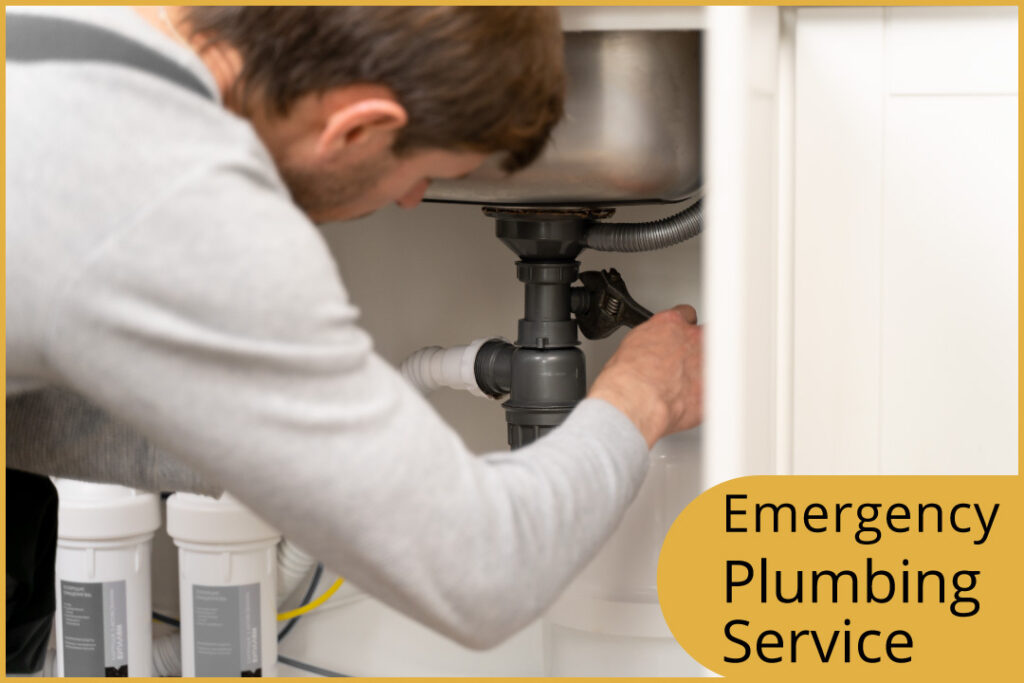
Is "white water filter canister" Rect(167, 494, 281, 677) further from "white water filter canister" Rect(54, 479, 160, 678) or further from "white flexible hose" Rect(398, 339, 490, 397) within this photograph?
"white flexible hose" Rect(398, 339, 490, 397)

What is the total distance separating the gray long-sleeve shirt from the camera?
1.71ft

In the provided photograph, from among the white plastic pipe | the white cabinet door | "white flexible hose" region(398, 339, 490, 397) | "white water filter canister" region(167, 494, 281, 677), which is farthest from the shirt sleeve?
the white plastic pipe

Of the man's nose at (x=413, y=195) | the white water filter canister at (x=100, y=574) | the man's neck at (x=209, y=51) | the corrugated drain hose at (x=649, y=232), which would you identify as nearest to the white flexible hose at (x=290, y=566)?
the white water filter canister at (x=100, y=574)

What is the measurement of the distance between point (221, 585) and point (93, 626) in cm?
15

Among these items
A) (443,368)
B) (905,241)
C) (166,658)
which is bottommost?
(166,658)

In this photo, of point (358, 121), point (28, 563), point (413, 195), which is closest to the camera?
point (358, 121)

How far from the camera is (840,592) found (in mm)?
685

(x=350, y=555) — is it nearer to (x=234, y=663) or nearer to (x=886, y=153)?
(x=886, y=153)

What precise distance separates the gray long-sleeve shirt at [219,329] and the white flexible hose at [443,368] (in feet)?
1.74

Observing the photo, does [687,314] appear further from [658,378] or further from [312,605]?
[312,605]

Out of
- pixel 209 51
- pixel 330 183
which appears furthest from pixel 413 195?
pixel 209 51

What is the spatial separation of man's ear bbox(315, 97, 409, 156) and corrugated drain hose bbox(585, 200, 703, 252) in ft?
1.24

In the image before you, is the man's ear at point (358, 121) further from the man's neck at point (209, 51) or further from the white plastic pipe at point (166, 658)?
the white plastic pipe at point (166, 658)

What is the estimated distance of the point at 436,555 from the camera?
588mm
